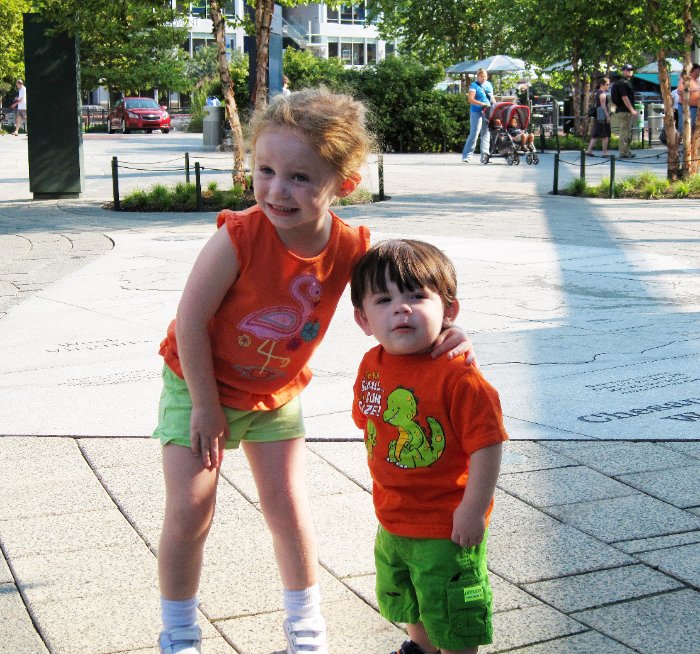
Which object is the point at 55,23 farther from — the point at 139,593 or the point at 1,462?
the point at 139,593

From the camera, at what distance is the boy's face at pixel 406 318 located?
2402mm

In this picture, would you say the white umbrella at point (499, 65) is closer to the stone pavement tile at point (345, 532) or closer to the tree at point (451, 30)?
the tree at point (451, 30)

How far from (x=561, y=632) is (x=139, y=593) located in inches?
45.3

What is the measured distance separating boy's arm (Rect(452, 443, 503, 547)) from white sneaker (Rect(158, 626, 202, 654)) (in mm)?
737

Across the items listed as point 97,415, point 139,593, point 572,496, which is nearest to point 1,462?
point 97,415

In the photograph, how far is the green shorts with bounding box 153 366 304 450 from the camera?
8.68 ft

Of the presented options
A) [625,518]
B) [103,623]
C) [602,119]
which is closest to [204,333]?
[103,623]

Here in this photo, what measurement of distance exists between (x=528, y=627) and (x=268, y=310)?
1.07 meters

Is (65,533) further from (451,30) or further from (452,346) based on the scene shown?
(451,30)

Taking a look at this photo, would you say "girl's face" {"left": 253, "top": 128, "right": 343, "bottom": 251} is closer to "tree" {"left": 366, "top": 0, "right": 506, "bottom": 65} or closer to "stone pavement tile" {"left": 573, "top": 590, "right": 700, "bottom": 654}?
"stone pavement tile" {"left": 573, "top": 590, "right": 700, "bottom": 654}

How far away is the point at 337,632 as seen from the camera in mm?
2844

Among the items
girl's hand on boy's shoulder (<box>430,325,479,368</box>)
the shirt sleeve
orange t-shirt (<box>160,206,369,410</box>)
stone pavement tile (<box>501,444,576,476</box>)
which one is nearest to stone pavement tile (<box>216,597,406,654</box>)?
orange t-shirt (<box>160,206,369,410</box>)

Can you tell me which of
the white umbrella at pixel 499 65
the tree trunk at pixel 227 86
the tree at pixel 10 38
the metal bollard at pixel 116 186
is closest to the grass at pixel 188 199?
the metal bollard at pixel 116 186

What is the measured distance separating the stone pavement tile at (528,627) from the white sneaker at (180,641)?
2.31 ft
